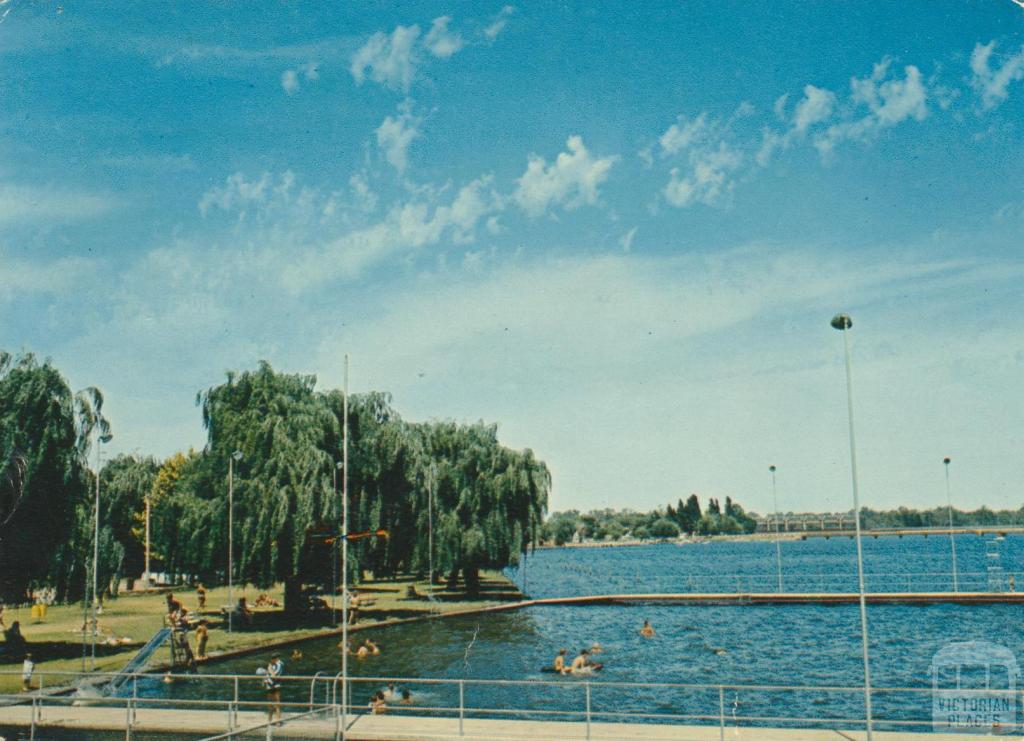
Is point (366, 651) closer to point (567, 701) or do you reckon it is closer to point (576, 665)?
point (576, 665)

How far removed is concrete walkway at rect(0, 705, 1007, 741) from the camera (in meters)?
18.2

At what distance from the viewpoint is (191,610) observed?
55125 millimetres

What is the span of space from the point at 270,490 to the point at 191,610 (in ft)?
52.0

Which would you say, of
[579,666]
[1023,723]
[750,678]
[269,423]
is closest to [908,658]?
[750,678]

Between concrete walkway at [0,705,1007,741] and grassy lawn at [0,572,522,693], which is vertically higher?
concrete walkway at [0,705,1007,741]

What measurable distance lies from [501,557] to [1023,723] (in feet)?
143

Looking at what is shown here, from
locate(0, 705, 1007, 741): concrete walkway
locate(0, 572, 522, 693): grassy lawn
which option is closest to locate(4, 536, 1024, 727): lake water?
locate(0, 705, 1007, 741): concrete walkway

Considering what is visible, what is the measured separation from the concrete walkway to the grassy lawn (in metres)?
10.0

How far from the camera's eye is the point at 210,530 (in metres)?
45.1

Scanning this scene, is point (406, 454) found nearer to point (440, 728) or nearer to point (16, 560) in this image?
point (16, 560)

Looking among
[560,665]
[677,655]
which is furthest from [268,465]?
[677,655]

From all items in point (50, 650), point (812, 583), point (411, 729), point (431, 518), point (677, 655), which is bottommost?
point (812, 583)

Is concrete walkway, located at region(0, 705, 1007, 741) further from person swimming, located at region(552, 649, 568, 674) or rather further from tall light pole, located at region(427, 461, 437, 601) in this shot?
tall light pole, located at region(427, 461, 437, 601)

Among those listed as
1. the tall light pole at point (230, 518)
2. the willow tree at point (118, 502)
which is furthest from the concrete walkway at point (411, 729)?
the tall light pole at point (230, 518)
